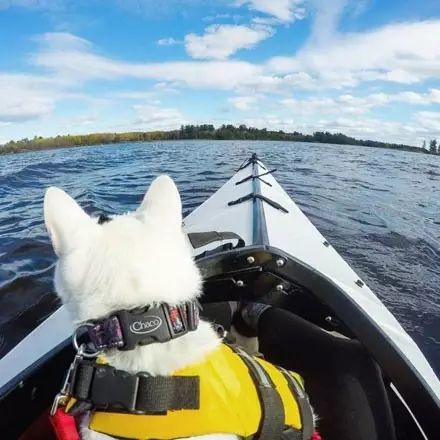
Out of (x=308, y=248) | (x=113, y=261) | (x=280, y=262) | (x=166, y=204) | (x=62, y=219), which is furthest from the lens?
(x=308, y=248)

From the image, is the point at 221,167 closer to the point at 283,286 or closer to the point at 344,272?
the point at 344,272

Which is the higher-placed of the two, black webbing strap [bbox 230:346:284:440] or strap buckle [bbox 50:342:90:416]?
strap buckle [bbox 50:342:90:416]

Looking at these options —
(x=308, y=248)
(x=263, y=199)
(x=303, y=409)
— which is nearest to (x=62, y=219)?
(x=303, y=409)

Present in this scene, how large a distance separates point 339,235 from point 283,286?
6.46 m

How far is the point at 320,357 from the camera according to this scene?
2.54m

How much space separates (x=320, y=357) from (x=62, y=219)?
1790 millimetres

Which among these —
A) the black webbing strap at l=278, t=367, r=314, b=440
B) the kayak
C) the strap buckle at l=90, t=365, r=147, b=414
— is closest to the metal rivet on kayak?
the kayak

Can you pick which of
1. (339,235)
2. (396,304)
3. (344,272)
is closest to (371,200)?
(339,235)

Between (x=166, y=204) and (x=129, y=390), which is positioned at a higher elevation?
(x=166, y=204)

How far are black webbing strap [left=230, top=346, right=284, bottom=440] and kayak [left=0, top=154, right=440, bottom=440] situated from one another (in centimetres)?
64

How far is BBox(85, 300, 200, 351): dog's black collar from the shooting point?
162 cm

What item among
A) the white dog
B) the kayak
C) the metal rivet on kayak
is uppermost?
the white dog

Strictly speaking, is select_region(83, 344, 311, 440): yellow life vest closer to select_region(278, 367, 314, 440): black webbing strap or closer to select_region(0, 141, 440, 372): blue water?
select_region(278, 367, 314, 440): black webbing strap

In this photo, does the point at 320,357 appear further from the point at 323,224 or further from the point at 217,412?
the point at 323,224
